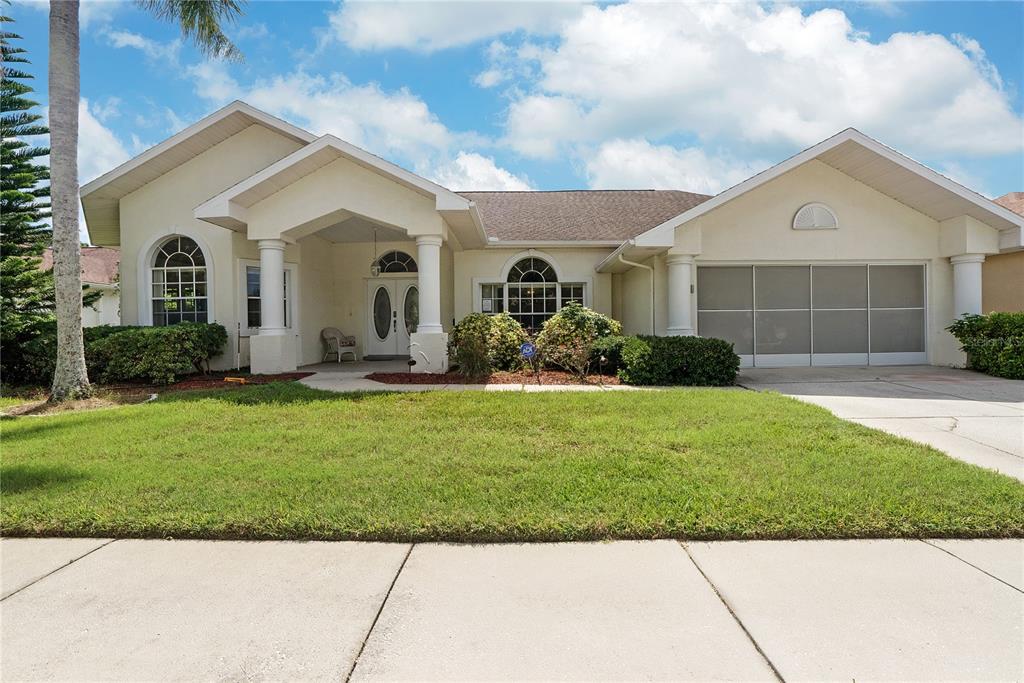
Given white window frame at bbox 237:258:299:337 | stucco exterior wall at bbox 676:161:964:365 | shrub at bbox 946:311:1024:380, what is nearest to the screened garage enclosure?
stucco exterior wall at bbox 676:161:964:365

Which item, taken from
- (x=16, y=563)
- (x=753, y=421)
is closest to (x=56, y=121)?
(x=16, y=563)

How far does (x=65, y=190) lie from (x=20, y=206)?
5.15 meters

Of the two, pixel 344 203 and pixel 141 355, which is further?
pixel 344 203

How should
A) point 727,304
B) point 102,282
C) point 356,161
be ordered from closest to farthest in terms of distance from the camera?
point 356,161 → point 727,304 → point 102,282

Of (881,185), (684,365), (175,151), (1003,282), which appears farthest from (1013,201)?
(175,151)

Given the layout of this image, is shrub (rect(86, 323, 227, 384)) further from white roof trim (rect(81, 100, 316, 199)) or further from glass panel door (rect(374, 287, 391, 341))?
glass panel door (rect(374, 287, 391, 341))

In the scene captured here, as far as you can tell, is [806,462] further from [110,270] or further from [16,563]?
[110,270]

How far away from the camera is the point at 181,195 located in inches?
501

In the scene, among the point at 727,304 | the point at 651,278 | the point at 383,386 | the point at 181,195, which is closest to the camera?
the point at 383,386

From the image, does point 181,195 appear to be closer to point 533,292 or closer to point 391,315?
point 391,315

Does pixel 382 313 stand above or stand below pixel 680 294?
below

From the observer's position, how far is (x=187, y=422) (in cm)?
695

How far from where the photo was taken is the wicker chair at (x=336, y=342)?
14.6 m

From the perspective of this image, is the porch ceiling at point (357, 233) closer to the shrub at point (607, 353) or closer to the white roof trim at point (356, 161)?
the white roof trim at point (356, 161)
